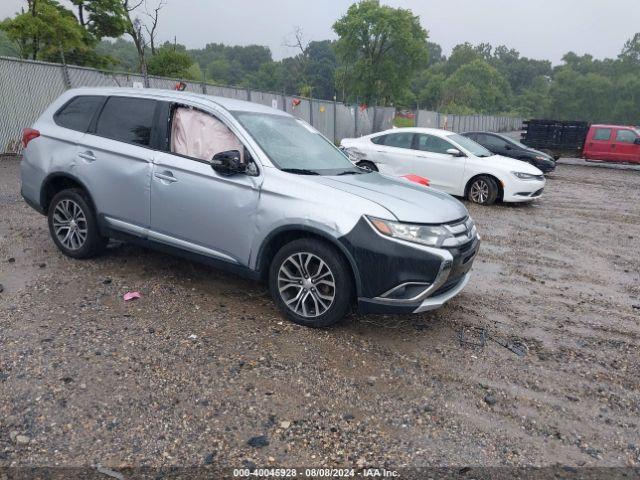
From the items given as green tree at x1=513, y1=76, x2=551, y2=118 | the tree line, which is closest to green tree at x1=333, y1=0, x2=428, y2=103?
the tree line

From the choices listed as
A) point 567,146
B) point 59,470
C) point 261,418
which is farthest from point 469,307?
point 567,146

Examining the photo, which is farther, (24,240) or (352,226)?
(24,240)

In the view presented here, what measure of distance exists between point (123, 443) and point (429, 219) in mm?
2487

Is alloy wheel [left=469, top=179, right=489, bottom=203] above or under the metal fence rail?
under

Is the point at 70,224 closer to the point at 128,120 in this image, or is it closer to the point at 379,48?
the point at 128,120

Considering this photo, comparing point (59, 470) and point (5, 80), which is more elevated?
point (5, 80)

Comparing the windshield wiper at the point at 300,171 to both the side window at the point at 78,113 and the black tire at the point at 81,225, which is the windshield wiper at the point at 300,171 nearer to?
the black tire at the point at 81,225

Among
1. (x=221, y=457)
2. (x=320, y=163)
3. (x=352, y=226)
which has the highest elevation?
(x=320, y=163)

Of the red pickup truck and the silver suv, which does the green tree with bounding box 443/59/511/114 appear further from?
the silver suv

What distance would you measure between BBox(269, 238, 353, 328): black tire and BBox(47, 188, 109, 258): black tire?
6.89 feet

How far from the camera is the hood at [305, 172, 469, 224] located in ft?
12.1

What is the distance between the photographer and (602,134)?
19359 mm

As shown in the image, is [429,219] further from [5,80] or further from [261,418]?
[5,80]

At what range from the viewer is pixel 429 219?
3686 mm
